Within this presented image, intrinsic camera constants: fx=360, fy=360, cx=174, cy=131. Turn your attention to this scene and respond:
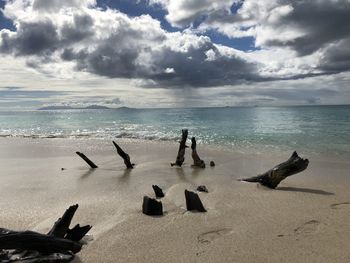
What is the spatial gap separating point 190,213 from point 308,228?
2353 millimetres

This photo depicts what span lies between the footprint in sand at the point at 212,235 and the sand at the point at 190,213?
2 cm

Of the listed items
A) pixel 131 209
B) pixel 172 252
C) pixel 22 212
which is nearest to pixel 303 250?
pixel 172 252

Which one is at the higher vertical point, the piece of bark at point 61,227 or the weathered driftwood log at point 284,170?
the piece of bark at point 61,227

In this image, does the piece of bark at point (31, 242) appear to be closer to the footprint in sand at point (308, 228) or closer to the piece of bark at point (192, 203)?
the piece of bark at point (192, 203)

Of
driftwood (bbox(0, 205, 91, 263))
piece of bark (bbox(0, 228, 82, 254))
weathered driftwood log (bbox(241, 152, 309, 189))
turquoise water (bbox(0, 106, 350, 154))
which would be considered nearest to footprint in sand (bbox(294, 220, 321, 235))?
weathered driftwood log (bbox(241, 152, 309, 189))

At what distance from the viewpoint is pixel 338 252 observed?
18.3ft

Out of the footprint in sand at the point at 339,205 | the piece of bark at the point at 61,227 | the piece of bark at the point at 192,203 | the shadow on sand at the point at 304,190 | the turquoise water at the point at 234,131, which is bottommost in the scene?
the turquoise water at the point at 234,131

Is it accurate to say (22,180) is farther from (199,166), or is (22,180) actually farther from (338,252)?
(338,252)

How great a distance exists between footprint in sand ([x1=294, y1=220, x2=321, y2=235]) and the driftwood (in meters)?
3.94

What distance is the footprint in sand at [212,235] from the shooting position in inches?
242

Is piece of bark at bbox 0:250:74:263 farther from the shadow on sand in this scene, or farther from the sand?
the shadow on sand

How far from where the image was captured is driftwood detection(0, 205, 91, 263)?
185 inches

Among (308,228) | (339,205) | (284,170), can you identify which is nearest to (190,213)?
(308,228)

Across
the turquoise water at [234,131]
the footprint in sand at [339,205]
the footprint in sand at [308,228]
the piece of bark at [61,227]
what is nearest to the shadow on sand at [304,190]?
the footprint in sand at [339,205]
